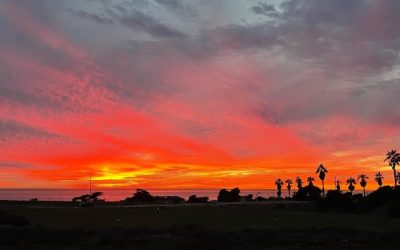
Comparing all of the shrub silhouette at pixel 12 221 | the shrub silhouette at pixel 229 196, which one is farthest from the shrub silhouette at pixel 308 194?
the shrub silhouette at pixel 12 221

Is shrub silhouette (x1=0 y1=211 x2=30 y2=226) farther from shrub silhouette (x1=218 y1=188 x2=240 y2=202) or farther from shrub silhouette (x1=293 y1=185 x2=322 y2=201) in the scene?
shrub silhouette (x1=293 y1=185 x2=322 y2=201)

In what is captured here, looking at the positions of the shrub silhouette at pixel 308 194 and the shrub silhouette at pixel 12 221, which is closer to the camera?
the shrub silhouette at pixel 12 221

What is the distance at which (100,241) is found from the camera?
33750mm

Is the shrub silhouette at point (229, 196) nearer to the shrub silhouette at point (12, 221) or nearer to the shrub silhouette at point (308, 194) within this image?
the shrub silhouette at point (308, 194)

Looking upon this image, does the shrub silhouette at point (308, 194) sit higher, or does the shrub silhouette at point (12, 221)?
the shrub silhouette at point (308, 194)

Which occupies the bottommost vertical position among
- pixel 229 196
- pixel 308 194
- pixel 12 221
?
pixel 12 221

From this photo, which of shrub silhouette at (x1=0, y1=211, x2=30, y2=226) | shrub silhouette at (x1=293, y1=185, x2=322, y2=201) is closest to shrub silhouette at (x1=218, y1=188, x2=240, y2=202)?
shrub silhouette at (x1=293, y1=185, x2=322, y2=201)

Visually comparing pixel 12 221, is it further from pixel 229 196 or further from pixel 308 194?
pixel 308 194

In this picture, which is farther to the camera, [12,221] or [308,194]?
[308,194]

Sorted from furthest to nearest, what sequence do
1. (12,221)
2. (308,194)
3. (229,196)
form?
(229,196) → (308,194) → (12,221)

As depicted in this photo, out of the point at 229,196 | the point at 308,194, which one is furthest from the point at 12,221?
the point at 308,194

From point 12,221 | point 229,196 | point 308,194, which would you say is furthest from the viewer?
point 229,196

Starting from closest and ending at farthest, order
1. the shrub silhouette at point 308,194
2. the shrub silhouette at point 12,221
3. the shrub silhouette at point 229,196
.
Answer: the shrub silhouette at point 12,221
the shrub silhouette at point 308,194
the shrub silhouette at point 229,196

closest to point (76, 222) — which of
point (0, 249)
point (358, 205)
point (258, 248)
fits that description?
point (0, 249)
